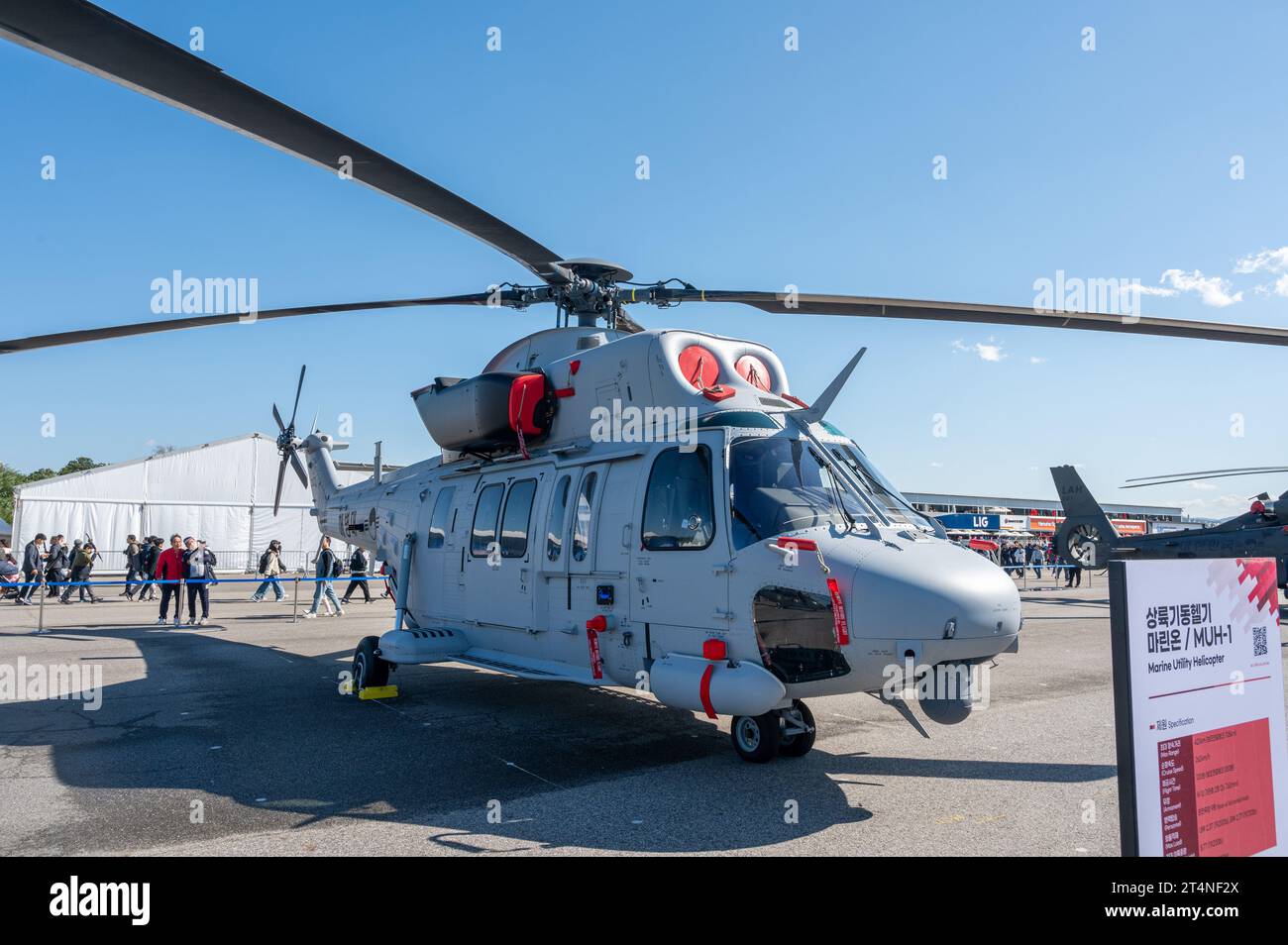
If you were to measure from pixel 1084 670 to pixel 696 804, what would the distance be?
7982 mm

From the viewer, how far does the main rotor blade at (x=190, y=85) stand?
400 centimetres

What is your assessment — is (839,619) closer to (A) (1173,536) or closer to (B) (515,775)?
(B) (515,775)

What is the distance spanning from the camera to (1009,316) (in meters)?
6.75

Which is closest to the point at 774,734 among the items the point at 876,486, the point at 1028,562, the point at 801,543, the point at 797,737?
the point at 797,737

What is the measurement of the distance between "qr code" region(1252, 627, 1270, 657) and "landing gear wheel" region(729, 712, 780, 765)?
351 cm

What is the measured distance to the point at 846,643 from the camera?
17.7 ft

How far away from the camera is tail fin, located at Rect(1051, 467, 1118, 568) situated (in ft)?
79.9

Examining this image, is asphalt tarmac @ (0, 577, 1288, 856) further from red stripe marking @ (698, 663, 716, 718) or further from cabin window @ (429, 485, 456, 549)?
cabin window @ (429, 485, 456, 549)

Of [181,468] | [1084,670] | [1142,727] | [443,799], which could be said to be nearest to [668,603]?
[443,799]

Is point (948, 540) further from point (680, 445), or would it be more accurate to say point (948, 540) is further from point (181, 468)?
point (181, 468)

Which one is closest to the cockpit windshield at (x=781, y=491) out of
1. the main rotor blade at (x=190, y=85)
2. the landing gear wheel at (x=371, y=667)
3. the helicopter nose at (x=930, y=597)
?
the helicopter nose at (x=930, y=597)

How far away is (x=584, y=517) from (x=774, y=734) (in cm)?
236

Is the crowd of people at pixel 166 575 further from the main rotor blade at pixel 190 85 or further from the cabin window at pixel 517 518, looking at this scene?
the main rotor blade at pixel 190 85

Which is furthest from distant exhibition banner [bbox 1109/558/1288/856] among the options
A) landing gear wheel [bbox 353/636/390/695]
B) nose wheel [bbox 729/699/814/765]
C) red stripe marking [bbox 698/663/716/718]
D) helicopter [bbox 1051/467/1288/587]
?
helicopter [bbox 1051/467/1288/587]
